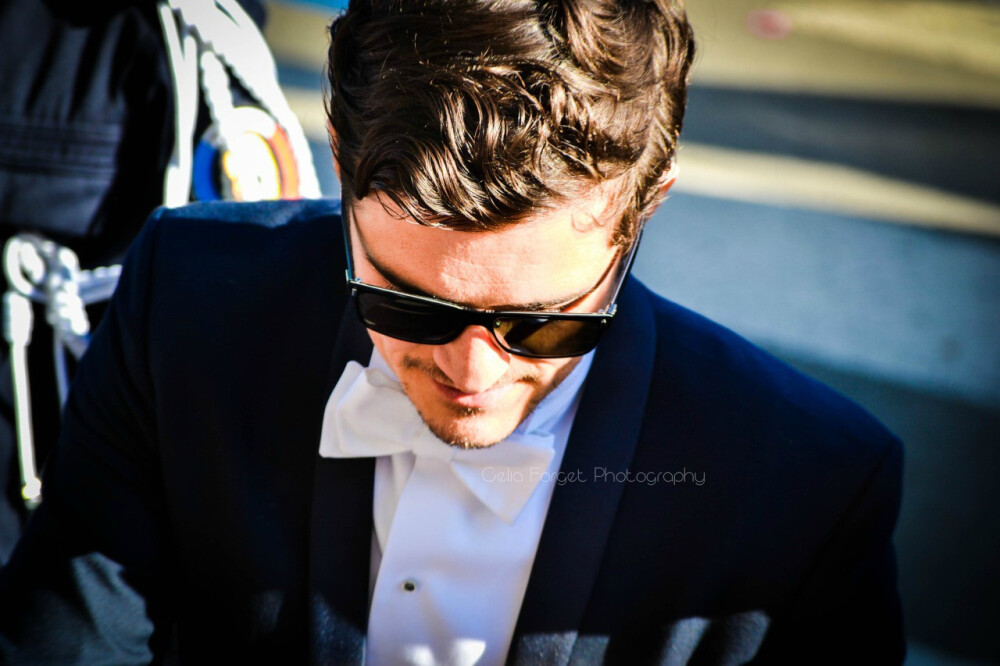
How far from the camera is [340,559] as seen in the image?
140 cm

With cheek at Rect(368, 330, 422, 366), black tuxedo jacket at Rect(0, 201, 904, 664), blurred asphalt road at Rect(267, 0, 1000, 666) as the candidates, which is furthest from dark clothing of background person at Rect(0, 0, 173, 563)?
blurred asphalt road at Rect(267, 0, 1000, 666)

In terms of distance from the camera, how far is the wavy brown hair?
1097mm

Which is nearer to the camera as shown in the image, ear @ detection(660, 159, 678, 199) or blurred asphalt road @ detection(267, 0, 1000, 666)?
ear @ detection(660, 159, 678, 199)

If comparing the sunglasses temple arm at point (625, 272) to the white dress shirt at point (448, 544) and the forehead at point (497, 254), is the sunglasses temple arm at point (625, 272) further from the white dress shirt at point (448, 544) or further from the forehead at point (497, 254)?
the white dress shirt at point (448, 544)

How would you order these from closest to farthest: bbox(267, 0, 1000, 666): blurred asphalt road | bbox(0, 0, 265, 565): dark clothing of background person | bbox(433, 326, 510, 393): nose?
1. bbox(433, 326, 510, 393): nose
2. bbox(0, 0, 265, 565): dark clothing of background person
3. bbox(267, 0, 1000, 666): blurred asphalt road

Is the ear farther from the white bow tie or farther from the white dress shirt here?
the white bow tie

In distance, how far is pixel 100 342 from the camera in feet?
5.08

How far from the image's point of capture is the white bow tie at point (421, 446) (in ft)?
4.46

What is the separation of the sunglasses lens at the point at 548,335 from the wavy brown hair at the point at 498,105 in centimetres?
15

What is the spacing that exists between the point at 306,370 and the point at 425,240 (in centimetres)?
46

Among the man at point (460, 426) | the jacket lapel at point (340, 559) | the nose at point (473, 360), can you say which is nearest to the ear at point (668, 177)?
the man at point (460, 426)

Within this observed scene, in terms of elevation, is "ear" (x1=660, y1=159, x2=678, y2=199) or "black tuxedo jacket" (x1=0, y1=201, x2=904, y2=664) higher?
"ear" (x1=660, y1=159, x2=678, y2=199)

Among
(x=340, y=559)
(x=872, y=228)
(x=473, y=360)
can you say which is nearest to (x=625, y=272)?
(x=473, y=360)

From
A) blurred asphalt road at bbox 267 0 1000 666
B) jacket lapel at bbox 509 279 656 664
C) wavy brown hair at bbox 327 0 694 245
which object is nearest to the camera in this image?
wavy brown hair at bbox 327 0 694 245
